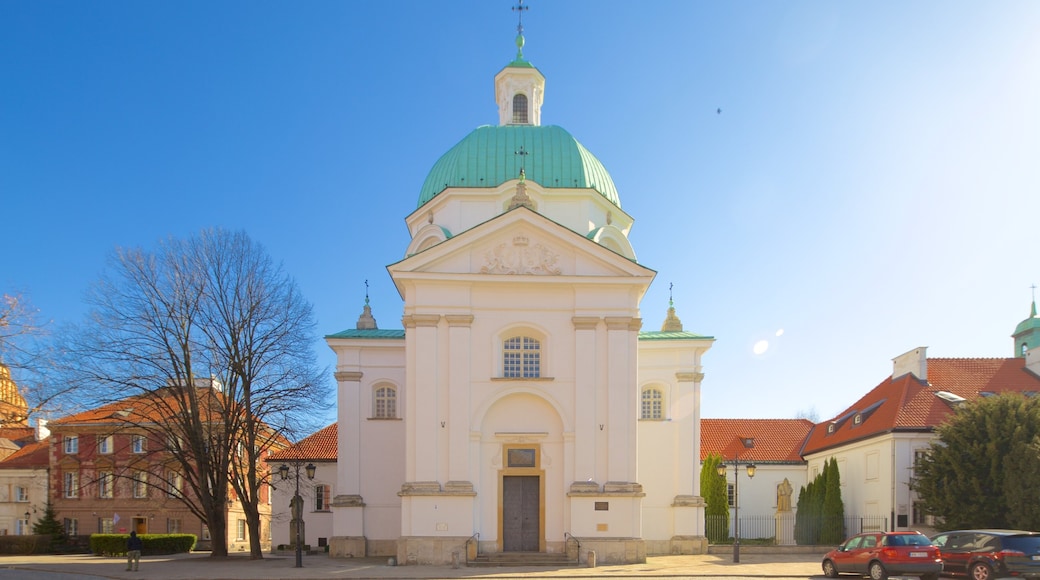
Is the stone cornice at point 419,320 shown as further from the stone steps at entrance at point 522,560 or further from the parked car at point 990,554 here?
the parked car at point 990,554

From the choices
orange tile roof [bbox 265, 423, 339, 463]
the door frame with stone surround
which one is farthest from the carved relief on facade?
orange tile roof [bbox 265, 423, 339, 463]

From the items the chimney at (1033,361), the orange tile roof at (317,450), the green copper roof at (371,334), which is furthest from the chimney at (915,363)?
the orange tile roof at (317,450)

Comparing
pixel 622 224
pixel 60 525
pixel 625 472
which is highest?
pixel 622 224

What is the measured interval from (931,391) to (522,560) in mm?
21085

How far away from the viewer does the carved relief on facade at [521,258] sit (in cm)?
3117

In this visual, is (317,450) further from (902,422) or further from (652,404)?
(902,422)

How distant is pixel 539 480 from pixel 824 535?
15.0 metres

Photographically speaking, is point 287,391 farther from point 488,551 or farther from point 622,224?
point 622,224

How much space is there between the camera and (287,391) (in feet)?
108

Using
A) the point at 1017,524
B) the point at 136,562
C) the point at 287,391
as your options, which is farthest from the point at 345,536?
the point at 1017,524

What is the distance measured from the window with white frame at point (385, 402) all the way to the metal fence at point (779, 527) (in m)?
15.0

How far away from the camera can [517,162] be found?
36750 mm

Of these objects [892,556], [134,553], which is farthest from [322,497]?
[892,556]

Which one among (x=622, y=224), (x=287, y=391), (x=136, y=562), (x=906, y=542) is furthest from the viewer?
(x=622, y=224)
